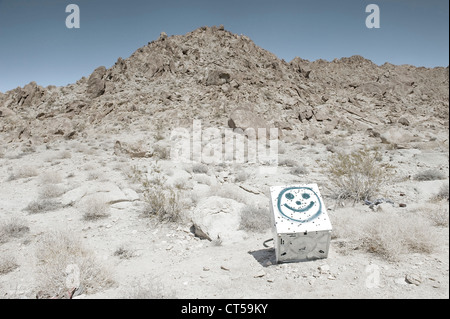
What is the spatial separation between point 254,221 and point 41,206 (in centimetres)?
539

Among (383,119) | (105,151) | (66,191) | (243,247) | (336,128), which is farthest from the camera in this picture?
(383,119)

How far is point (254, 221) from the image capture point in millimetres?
5215

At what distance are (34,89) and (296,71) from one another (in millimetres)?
28329

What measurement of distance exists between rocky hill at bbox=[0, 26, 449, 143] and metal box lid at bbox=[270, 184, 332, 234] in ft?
51.9

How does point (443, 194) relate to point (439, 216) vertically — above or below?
above

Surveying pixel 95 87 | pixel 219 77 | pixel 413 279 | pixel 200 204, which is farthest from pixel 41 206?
pixel 95 87

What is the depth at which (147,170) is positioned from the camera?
1036cm

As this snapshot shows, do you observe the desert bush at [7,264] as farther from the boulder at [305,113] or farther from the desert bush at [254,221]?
the boulder at [305,113]

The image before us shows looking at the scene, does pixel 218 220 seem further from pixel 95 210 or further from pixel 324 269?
pixel 95 210

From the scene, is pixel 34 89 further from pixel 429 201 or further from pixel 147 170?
pixel 429 201

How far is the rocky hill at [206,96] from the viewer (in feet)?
68.8

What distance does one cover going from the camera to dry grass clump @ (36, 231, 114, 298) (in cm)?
330

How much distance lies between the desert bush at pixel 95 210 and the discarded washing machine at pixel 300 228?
171 inches
